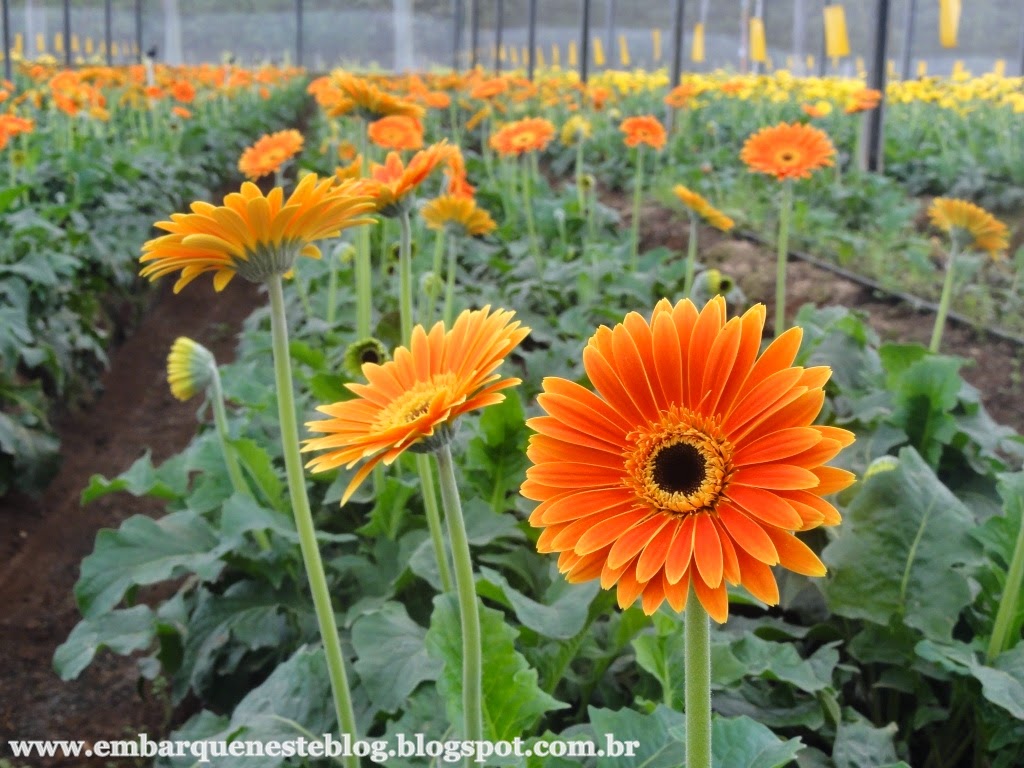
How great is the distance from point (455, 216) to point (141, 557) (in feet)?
3.50

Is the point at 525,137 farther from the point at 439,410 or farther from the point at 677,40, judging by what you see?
the point at 677,40

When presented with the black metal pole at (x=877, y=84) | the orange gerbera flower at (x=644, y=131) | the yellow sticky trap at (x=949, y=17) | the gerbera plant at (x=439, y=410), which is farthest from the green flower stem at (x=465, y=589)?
the black metal pole at (x=877, y=84)

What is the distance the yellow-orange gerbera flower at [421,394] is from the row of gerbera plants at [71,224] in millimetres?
2592

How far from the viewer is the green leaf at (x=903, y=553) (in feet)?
5.47

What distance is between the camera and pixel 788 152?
2.76 meters

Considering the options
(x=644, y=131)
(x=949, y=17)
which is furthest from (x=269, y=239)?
(x=949, y=17)

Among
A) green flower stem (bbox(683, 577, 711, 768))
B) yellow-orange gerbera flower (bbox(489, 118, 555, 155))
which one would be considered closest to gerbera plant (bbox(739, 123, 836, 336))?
yellow-orange gerbera flower (bbox(489, 118, 555, 155))

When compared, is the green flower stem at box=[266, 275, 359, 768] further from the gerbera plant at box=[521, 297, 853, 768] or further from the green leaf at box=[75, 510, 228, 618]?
the green leaf at box=[75, 510, 228, 618]

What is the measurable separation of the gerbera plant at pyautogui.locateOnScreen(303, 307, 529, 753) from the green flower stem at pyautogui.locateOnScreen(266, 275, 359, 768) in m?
0.13

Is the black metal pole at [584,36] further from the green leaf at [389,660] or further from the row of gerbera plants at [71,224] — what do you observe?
the green leaf at [389,660]

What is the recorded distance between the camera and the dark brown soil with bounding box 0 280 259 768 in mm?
2521

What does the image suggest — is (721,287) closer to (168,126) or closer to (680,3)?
(168,126)

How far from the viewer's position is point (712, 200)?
6.81 m

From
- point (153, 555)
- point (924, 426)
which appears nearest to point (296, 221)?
point (153, 555)
